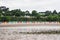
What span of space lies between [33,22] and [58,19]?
19.1ft

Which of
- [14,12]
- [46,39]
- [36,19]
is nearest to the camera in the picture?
[46,39]

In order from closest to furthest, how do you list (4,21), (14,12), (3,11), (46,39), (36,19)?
(46,39)
(4,21)
(36,19)
(14,12)
(3,11)

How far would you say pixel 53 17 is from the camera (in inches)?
2643

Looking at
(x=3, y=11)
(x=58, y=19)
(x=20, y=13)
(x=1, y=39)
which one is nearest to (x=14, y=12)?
(x=20, y=13)

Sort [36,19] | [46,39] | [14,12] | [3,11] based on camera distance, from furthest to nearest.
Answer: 1. [3,11]
2. [14,12]
3. [36,19]
4. [46,39]

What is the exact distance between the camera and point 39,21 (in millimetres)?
66938

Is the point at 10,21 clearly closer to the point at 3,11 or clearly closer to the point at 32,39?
the point at 3,11

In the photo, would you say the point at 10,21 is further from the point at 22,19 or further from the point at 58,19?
the point at 58,19

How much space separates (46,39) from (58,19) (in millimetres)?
42075

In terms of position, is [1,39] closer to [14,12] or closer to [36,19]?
[36,19]

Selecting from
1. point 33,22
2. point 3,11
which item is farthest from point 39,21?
point 3,11

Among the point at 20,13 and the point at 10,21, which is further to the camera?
the point at 20,13

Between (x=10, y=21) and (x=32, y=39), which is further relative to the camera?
(x=10, y=21)

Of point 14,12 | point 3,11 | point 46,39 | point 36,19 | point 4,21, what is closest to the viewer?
point 46,39
